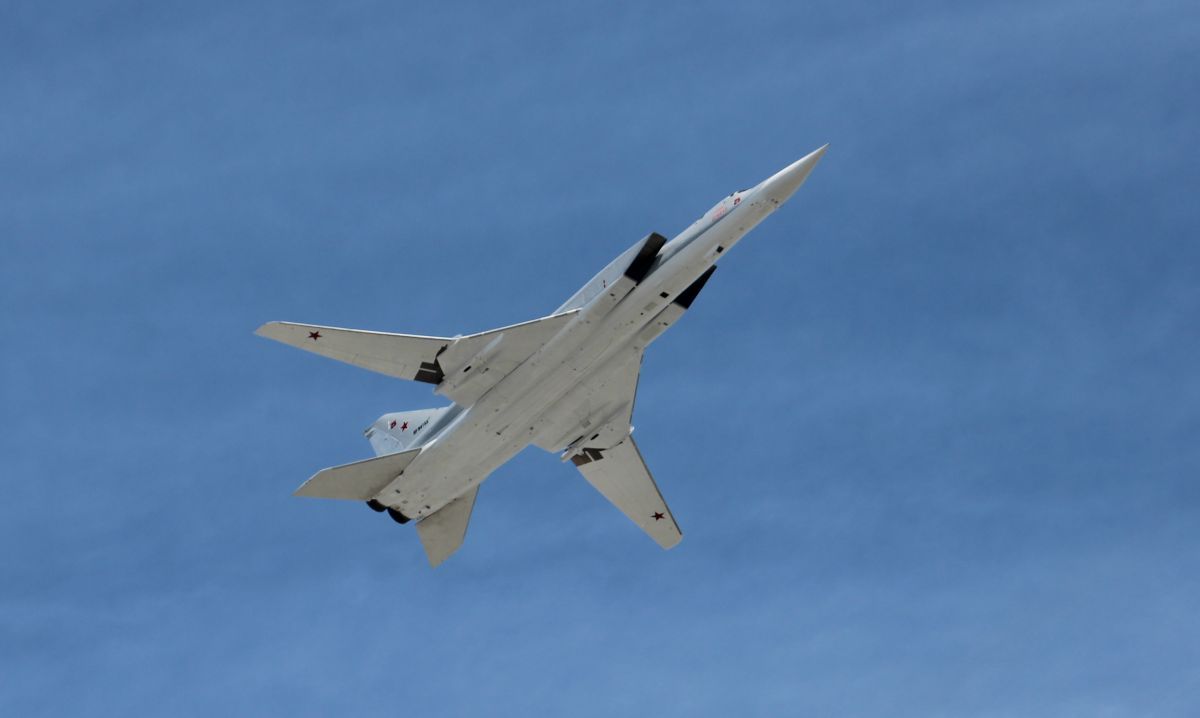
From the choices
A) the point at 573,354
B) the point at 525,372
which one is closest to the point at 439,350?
the point at 525,372

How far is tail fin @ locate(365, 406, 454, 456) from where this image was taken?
159ft

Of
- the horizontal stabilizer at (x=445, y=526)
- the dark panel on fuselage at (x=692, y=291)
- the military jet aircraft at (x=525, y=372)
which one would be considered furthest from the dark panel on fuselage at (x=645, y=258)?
the horizontal stabilizer at (x=445, y=526)

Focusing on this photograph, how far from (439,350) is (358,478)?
17.3ft

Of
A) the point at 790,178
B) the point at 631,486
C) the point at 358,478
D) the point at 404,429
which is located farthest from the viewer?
the point at 631,486

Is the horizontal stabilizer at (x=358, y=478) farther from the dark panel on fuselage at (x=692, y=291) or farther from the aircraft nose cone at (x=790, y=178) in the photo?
the aircraft nose cone at (x=790, y=178)

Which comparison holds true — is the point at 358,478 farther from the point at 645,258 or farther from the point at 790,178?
the point at 790,178

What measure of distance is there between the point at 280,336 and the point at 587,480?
1239 centimetres

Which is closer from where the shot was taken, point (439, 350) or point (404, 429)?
point (439, 350)

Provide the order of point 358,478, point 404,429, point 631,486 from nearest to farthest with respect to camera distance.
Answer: point 358,478, point 404,429, point 631,486

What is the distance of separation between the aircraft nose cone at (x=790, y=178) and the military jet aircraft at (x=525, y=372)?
28 mm

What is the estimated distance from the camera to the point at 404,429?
51000 mm

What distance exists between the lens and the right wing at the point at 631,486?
51594 millimetres

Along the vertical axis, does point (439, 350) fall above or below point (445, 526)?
above

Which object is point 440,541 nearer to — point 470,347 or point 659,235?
point 470,347
